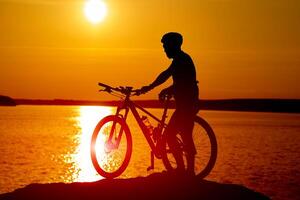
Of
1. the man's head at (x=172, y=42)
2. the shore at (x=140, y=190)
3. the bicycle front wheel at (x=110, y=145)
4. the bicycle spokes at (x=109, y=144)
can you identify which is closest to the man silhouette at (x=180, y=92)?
the man's head at (x=172, y=42)

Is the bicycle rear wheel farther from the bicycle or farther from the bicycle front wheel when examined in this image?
the bicycle front wheel

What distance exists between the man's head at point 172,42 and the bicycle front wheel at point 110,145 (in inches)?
76.6

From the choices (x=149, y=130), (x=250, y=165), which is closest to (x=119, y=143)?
(x=149, y=130)

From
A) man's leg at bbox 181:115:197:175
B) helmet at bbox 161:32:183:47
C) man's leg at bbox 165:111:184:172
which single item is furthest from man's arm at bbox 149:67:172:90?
man's leg at bbox 181:115:197:175

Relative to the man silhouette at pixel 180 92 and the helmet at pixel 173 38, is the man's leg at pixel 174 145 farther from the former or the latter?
the helmet at pixel 173 38

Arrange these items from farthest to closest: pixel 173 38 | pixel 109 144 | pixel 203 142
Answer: pixel 109 144
pixel 203 142
pixel 173 38

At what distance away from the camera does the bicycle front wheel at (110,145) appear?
12094 millimetres

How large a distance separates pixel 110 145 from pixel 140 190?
1.64 meters

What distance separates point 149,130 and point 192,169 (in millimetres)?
1340

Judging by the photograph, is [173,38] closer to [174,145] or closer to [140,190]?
[174,145]

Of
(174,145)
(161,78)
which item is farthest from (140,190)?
(161,78)

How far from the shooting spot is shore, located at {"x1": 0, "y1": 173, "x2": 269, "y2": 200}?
10.9 m

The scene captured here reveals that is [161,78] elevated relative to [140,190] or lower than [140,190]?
elevated

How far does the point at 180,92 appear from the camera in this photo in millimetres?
11547
